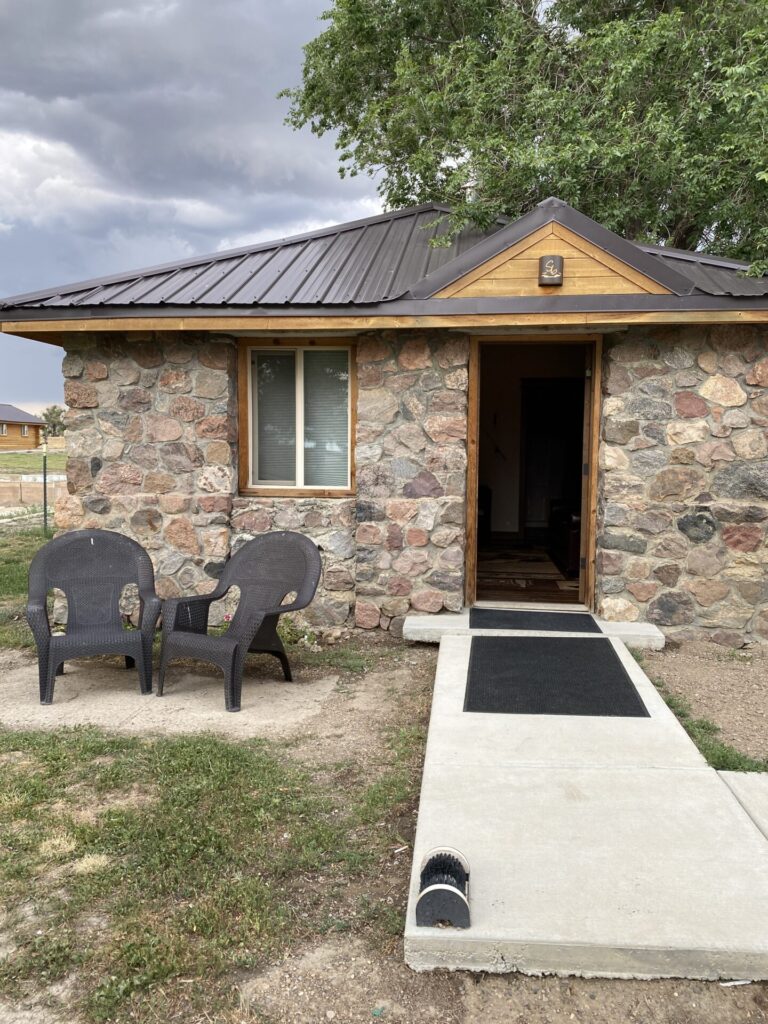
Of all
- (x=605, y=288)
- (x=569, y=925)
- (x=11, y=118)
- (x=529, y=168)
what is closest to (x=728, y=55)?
(x=529, y=168)

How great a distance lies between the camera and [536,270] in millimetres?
5254

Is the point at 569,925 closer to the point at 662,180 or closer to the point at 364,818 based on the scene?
the point at 364,818

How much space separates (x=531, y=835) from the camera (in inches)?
108

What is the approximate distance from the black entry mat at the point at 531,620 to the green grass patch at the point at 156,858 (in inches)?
89.8

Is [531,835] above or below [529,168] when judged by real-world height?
below

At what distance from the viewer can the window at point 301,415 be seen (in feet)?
20.0

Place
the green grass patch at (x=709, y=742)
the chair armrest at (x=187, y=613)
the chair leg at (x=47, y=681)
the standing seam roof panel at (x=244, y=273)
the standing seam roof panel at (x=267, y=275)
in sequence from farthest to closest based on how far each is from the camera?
the standing seam roof panel at (x=244, y=273), the standing seam roof panel at (x=267, y=275), the chair armrest at (x=187, y=613), the chair leg at (x=47, y=681), the green grass patch at (x=709, y=742)

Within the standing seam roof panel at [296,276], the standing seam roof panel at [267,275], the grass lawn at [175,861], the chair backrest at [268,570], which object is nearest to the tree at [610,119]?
the standing seam roof panel at [296,276]

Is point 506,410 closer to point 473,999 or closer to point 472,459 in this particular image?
point 472,459

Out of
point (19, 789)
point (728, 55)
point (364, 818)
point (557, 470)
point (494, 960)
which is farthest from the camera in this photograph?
point (557, 470)

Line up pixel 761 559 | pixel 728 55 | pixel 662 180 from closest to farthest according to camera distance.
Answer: pixel 761 559
pixel 728 55
pixel 662 180

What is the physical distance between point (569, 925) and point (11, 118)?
1308cm

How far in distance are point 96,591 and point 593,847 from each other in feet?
A: 11.8

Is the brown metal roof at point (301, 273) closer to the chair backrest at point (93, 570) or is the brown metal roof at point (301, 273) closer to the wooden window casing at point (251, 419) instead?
the wooden window casing at point (251, 419)
